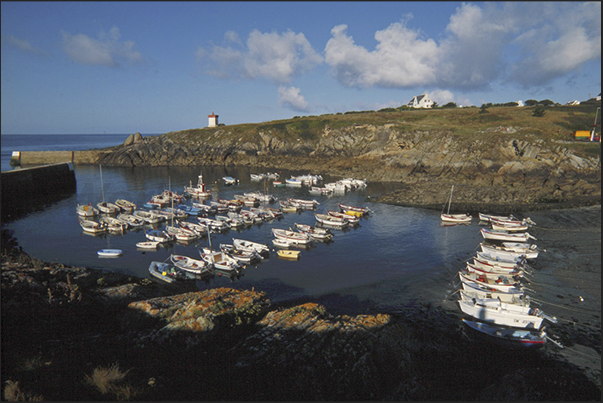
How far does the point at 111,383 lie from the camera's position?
1197 centimetres

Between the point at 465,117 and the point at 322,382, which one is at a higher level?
the point at 465,117

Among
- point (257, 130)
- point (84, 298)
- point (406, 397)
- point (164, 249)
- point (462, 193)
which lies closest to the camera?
point (406, 397)

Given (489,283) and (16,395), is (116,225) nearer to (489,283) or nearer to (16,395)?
(16,395)

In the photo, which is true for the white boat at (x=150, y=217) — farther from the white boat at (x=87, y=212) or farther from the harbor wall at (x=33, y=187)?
the harbor wall at (x=33, y=187)

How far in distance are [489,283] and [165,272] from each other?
3271cm

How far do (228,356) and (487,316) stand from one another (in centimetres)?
2096

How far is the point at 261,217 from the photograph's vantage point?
5778cm

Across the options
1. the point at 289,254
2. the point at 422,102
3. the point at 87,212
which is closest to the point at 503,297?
the point at 289,254

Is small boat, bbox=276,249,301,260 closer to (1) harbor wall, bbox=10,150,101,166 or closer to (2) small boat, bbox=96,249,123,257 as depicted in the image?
(2) small boat, bbox=96,249,123,257

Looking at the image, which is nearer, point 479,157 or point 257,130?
point 479,157

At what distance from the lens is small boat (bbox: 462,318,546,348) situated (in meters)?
23.1

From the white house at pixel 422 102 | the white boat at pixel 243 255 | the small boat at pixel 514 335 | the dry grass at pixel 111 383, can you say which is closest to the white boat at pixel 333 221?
the white boat at pixel 243 255

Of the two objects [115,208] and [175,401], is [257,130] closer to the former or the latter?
[115,208]

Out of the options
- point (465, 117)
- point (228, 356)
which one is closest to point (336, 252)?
point (228, 356)
